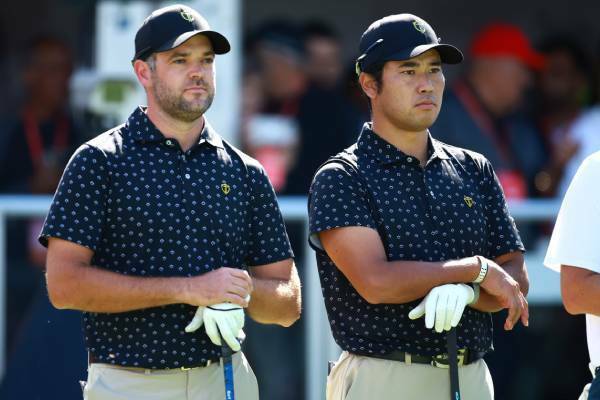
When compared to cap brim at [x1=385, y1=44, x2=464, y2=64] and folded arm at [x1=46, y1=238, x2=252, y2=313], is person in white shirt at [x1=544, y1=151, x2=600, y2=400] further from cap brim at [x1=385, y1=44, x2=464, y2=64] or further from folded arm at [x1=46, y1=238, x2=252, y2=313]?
folded arm at [x1=46, y1=238, x2=252, y2=313]

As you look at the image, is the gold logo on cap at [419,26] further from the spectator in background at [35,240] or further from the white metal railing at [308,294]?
the white metal railing at [308,294]

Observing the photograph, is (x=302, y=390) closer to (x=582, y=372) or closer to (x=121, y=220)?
(x=582, y=372)

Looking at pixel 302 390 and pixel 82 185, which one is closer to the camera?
pixel 82 185

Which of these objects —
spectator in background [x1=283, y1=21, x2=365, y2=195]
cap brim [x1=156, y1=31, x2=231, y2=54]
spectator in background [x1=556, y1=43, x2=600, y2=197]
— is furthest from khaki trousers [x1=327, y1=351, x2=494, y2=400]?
spectator in background [x1=556, y1=43, x2=600, y2=197]

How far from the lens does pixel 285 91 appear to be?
7980 millimetres

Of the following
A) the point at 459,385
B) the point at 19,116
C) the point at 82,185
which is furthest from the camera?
the point at 19,116

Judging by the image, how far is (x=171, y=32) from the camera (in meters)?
4.22

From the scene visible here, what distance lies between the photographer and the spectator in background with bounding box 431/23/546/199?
7.20 meters

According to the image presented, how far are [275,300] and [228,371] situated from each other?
0.93 ft

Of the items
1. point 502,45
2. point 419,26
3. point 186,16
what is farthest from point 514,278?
point 502,45

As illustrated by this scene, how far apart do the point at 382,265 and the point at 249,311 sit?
1.56 ft

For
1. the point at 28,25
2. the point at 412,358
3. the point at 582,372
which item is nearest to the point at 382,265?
the point at 412,358

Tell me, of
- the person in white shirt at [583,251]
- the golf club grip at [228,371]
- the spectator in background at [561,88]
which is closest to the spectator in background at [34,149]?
the golf club grip at [228,371]

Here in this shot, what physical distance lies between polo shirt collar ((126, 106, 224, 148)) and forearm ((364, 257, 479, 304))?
2.27 ft
